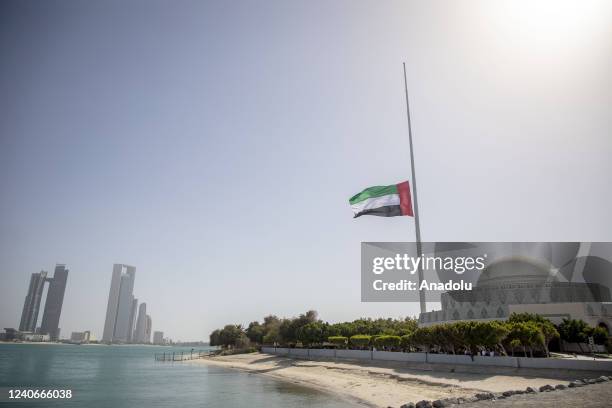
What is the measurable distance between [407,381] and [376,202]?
16.7 metres

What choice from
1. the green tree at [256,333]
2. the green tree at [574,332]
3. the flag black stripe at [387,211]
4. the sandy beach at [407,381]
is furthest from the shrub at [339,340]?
the green tree at [256,333]

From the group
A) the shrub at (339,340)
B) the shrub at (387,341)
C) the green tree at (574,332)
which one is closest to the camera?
the green tree at (574,332)

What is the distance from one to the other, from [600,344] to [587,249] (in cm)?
2645

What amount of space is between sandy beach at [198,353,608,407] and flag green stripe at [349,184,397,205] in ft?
56.3

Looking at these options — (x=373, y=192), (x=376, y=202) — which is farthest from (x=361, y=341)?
(x=373, y=192)

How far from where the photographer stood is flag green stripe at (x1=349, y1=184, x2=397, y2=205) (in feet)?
125

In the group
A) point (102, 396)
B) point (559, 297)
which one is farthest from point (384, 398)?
point (559, 297)

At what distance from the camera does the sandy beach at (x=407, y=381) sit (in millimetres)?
24828

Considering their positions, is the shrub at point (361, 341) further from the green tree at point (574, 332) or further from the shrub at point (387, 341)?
the green tree at point (574, 332)

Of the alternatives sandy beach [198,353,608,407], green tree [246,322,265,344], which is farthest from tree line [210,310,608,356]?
green tree [246,322,265,344]

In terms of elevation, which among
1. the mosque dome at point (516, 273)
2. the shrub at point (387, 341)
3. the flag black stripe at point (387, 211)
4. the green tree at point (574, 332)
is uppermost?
the flag black stripe at point (387, 211)

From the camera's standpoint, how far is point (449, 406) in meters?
15.5

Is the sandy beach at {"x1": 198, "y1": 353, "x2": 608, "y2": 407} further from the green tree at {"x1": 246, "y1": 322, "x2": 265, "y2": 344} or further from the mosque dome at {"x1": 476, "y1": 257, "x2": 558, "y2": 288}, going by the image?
the green tree at {"x1": 246, "y1": 322, "x2": 265, "y2": 344}

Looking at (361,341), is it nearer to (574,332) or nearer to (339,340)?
(339,340)
